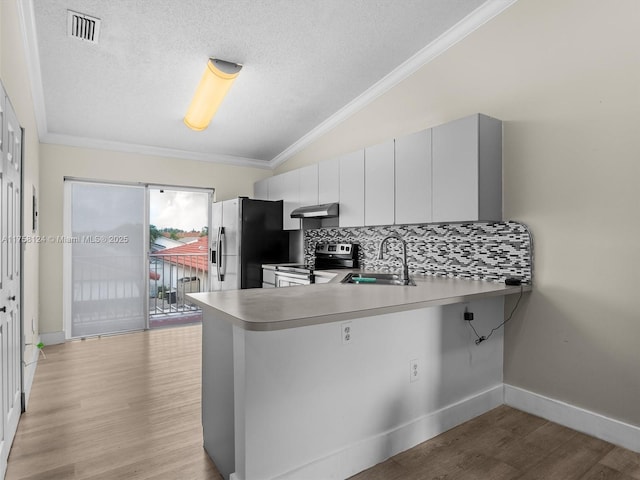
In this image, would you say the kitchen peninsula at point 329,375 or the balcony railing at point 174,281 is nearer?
the kitchen peninsula at point 329,375

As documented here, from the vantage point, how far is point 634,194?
7.11 ft

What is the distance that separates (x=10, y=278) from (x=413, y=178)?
9.13 ft

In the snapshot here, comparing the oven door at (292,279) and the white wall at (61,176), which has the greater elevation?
the white wall at (61,176)

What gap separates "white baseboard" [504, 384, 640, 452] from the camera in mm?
2186

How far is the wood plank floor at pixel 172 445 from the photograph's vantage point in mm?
1929

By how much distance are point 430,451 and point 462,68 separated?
285cm

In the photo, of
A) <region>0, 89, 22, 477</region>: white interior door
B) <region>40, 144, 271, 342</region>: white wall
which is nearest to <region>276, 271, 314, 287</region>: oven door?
<region>40, 144, 271, 342</region>: white wall

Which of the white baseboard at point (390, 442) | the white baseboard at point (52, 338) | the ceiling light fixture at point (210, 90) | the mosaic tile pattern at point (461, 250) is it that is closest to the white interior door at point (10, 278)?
the white baseboard at point (390, 442)

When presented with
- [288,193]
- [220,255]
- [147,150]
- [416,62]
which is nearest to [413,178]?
[416,62]

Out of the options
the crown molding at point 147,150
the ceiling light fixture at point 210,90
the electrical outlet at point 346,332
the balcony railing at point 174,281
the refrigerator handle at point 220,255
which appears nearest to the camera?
the electrical outlet at point 346,332

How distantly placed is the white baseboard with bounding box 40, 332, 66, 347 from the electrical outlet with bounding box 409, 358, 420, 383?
14.0 ft

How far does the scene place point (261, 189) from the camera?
556cm

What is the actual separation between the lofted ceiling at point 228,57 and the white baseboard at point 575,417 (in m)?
2.84

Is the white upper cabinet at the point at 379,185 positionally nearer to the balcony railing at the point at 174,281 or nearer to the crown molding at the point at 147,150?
the crown molding at the point at 147,150
